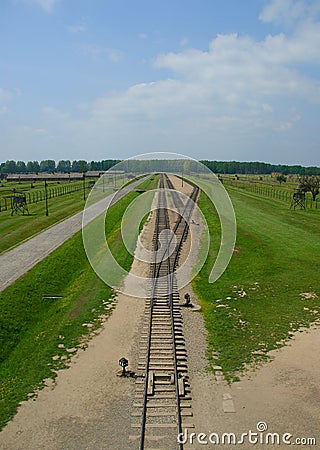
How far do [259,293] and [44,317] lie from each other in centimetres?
1001

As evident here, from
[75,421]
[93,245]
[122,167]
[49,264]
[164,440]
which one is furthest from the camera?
[93,245]

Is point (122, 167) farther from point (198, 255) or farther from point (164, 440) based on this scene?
point (164, 440)

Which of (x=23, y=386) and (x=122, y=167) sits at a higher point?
(x=122, y=167)

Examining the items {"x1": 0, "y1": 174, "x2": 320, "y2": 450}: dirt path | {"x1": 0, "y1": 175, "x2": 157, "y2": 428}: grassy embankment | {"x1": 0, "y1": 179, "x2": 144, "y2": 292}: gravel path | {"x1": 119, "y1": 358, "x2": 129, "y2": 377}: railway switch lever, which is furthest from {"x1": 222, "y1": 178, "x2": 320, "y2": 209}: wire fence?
{"x1": 119, "y1": 358, "x2": 129, "y2": 377}: railway switch lever

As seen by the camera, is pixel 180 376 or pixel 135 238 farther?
pixel 135 238

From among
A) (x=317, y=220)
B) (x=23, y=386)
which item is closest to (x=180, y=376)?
(x=23, y=386)

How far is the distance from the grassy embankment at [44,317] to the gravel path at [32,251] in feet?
2.07

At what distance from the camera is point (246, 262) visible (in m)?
27.7

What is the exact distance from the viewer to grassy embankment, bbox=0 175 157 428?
547 inches

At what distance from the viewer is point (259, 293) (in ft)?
70.8

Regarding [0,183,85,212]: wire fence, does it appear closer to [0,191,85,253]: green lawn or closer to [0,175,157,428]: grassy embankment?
[0,191,85,253]: green lawn

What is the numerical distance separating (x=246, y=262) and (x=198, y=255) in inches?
141

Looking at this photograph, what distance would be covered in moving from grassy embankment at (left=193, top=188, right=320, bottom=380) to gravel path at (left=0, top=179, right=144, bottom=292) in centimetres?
971

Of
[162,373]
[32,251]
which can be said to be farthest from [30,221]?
[162,373]
